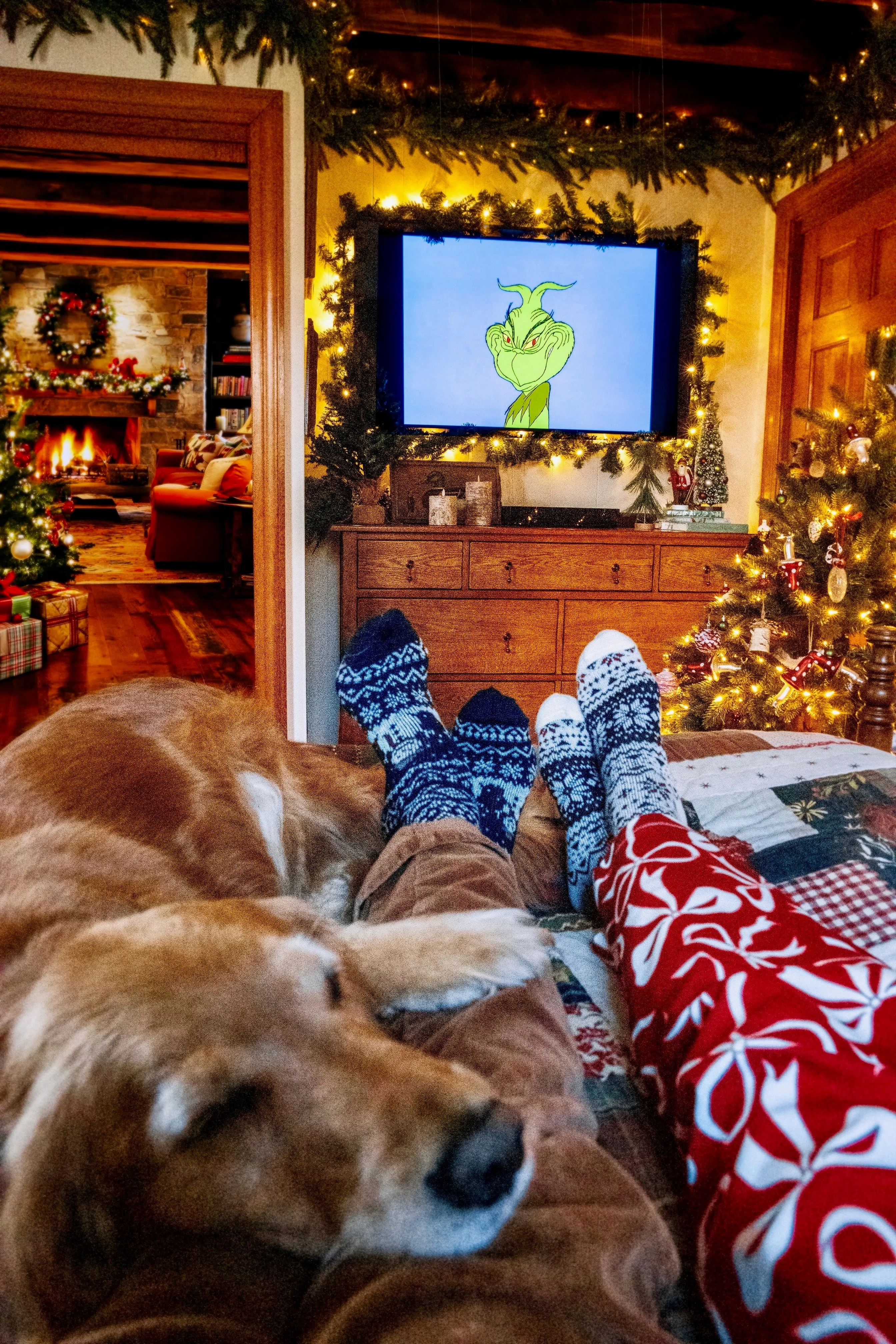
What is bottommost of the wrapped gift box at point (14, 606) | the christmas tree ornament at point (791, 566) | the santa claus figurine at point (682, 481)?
the wrapped gift box at point (14, 606)

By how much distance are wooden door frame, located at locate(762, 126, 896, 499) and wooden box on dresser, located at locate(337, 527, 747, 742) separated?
0.48m

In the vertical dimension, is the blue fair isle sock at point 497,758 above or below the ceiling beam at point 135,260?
below

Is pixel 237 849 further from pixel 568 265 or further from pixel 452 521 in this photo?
pixel 568 265

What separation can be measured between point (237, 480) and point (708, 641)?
4.56 meters

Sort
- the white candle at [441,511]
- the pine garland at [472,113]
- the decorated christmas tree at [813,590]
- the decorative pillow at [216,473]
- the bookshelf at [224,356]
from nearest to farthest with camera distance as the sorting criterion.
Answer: the decorated christmas tree at [813,590], the pine garland at [472,113], the white candle at [441,511], the decorative pillow at [216,473], the bookshelf at [224,356]

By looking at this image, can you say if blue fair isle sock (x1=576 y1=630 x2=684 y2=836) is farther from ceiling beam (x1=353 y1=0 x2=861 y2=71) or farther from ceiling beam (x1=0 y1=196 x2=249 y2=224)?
ceiling beam (x1=0 y1=196 x2=249 y2=224)

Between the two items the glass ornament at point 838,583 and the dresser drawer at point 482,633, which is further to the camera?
the dresser drawer at point 482,633

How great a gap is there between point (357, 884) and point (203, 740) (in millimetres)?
236

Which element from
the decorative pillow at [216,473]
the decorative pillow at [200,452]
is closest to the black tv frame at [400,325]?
the decorative pillow at [216,473]

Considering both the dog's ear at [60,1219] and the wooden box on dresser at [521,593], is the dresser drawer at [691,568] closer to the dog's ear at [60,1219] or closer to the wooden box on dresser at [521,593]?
the wooden box on dresser at [521,593]

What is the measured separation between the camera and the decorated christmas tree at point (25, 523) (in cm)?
414

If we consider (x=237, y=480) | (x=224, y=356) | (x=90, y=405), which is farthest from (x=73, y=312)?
(x=237, y=480)

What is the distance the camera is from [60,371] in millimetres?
10383

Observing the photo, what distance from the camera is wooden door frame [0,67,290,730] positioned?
2.61 meters
